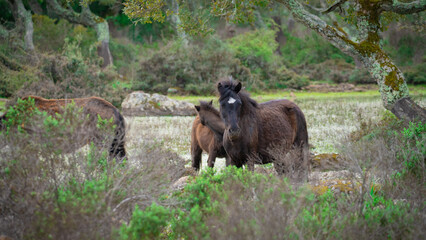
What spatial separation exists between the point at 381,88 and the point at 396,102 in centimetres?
41

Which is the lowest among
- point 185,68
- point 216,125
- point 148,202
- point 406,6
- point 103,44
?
point 185,68

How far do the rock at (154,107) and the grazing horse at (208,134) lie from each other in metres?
9.26

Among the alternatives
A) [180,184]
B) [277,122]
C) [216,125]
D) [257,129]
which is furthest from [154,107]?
[180,184]

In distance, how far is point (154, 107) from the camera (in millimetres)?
17922

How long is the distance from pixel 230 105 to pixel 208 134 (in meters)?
1.90

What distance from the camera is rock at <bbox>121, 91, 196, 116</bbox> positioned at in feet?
58.0

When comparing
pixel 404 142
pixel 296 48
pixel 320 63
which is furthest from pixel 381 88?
pixel 296 48

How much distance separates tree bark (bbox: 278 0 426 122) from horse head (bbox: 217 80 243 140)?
303cm

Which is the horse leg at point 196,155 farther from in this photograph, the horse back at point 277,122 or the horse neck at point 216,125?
the horse back at point 277,122

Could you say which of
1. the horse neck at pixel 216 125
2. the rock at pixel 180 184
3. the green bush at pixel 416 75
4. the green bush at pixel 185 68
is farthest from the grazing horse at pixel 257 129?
the green bush at pixel 416 75

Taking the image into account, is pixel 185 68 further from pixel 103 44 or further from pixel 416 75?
pixel 416 75

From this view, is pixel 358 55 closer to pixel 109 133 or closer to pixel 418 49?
pixel 109 133

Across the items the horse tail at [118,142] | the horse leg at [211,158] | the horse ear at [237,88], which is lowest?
the horse leg at [211,158]

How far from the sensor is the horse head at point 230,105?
6203 mm
